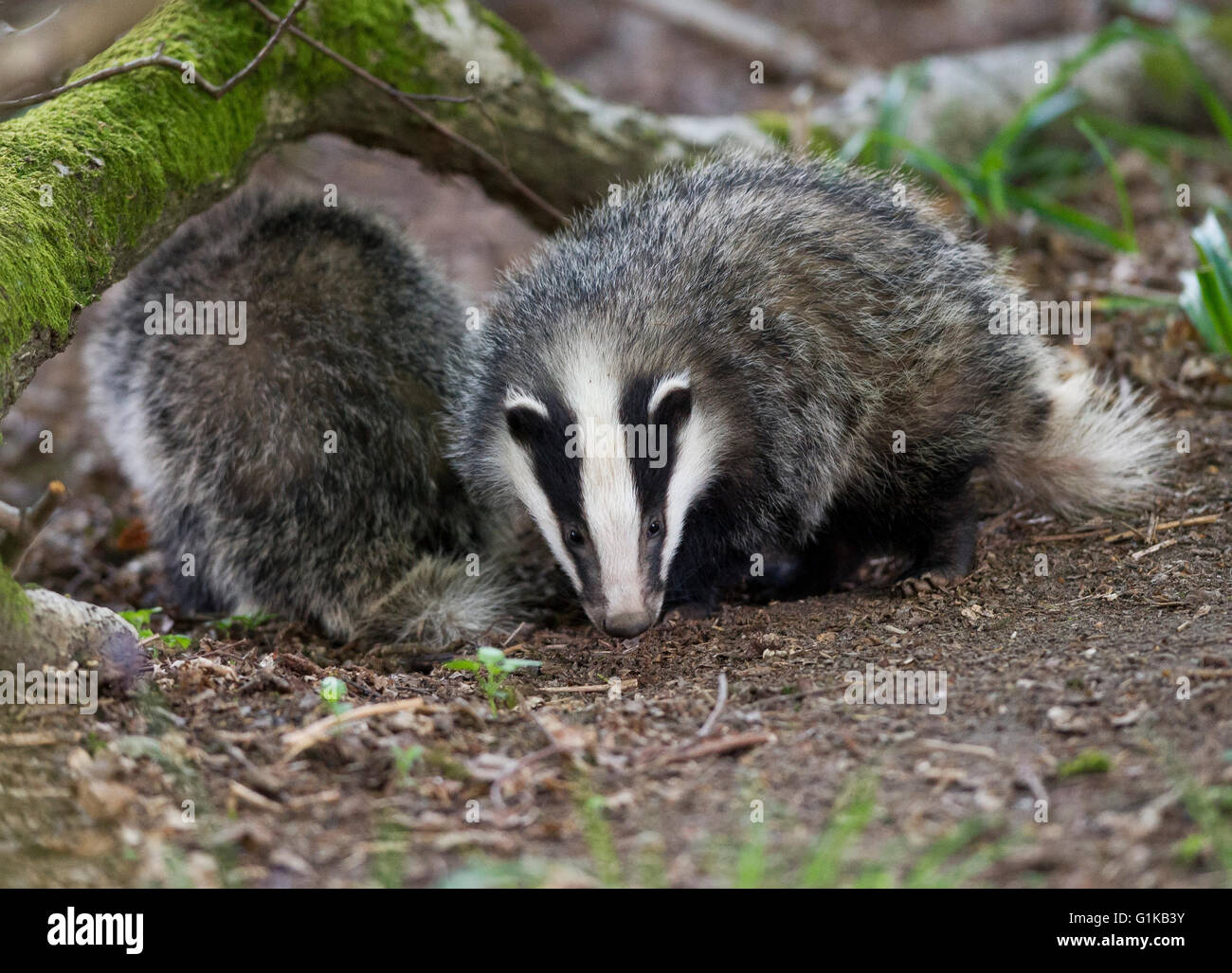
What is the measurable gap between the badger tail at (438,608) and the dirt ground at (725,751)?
183mm

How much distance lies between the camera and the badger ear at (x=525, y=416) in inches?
170

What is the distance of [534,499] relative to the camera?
14.8 ft

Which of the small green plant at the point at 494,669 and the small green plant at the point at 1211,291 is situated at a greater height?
the small green plant at the point at 1211,291

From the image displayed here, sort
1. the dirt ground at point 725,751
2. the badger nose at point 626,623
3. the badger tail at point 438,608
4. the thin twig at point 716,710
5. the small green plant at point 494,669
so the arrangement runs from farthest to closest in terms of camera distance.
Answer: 1. the badger tail at point 438,608
2. the badger nose at point 626,623
3. the small green plant at point 494,669
4. the thin twig at point 716,710
5. the dirt ground at point 725,751

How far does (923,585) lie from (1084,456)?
3.10 ft

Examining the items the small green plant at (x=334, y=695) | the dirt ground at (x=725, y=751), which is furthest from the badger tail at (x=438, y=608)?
the small green plant at (x=334, y=695)

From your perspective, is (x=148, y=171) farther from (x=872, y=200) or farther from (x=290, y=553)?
(x=872, y=200)

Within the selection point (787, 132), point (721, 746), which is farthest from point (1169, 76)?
point (721, 746)

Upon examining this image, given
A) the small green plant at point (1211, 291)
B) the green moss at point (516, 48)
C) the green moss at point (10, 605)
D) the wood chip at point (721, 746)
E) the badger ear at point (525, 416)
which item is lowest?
the wood chip at point (721, 746)

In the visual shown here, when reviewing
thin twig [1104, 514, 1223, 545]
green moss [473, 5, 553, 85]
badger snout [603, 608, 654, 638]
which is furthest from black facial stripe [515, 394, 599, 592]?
green moss [473, 5, 553, 85]

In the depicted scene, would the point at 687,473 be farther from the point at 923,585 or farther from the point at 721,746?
the point at 721,746

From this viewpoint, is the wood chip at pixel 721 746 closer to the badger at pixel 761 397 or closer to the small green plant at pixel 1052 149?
the badger at pixel 761 397

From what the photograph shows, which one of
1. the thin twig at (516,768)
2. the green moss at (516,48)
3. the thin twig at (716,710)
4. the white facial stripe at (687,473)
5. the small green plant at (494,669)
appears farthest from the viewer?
the green moss at (516,48)
